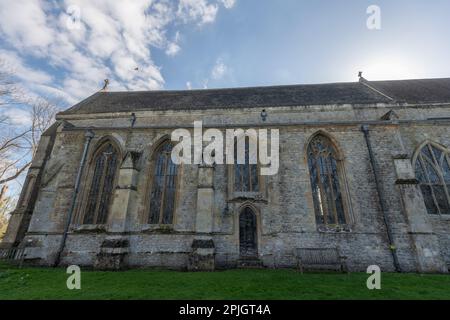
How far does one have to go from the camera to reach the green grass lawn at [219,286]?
244 inches

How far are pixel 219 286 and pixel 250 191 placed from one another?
573 centimetres

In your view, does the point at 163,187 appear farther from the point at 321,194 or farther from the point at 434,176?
the point at 434,176

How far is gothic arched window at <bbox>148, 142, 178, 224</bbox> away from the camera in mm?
12148

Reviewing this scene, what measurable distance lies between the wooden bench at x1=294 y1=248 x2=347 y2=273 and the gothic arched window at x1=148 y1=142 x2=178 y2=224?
21.7 feet

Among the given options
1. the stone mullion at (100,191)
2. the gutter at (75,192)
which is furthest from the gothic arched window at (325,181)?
the gutter at (75,192)

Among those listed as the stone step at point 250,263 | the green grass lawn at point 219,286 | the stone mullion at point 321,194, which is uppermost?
the stone mullion at point 321,194

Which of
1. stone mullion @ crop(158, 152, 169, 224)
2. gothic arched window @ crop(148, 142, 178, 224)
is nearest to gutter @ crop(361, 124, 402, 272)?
gothic arched window @ crop(148, 142, 178, 224)

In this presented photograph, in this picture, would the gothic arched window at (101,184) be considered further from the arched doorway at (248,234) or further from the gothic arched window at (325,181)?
the gothic arched window at (325,181)

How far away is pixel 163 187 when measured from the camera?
499 inches

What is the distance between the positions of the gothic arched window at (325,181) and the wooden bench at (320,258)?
5.24 feet

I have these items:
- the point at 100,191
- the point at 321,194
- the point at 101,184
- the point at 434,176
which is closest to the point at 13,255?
the point at 100,191
